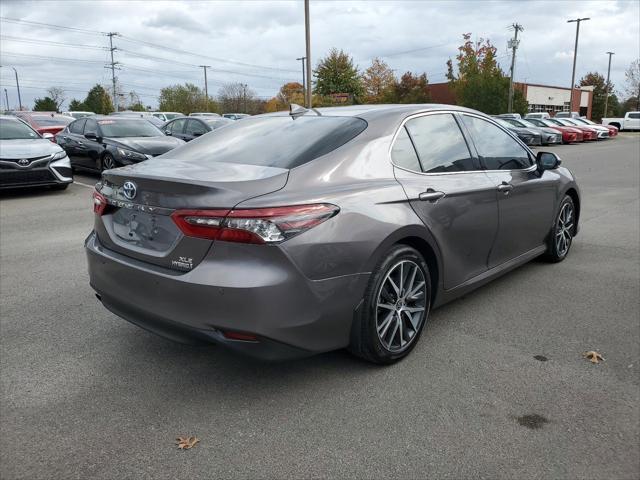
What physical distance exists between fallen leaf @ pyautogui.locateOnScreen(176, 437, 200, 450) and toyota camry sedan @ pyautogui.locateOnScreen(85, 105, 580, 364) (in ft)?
1.54

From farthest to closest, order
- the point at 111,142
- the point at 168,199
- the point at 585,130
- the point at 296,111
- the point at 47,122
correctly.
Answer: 1. the point at 585,130
2. the point at 47,122
3. the point at 111,142
4. the point at 296,111
5. the point at 168,199

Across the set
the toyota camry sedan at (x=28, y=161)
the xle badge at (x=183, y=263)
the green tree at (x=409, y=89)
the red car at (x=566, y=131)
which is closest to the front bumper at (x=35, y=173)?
the toyota camry sedan at (x=28, y=161)

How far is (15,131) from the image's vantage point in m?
10.8

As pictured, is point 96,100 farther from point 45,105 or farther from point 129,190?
point 129,190

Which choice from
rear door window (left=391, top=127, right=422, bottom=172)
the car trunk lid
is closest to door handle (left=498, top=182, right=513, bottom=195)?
rear door window (left=391, top=127, right=422, bottom=172)

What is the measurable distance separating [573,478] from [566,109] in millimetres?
85910

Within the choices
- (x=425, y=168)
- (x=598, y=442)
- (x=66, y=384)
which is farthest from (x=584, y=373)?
(x=66, y=384)

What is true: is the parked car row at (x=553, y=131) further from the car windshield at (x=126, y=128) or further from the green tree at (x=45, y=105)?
the green tree at (x=45, y=105)

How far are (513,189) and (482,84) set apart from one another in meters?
46.2

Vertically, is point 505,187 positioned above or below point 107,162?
above

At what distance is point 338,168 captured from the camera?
10.2ft

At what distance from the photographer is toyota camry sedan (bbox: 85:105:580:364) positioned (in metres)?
2.69

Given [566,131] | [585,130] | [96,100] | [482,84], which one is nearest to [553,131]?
[566,131]

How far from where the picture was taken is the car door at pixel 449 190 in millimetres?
3463
